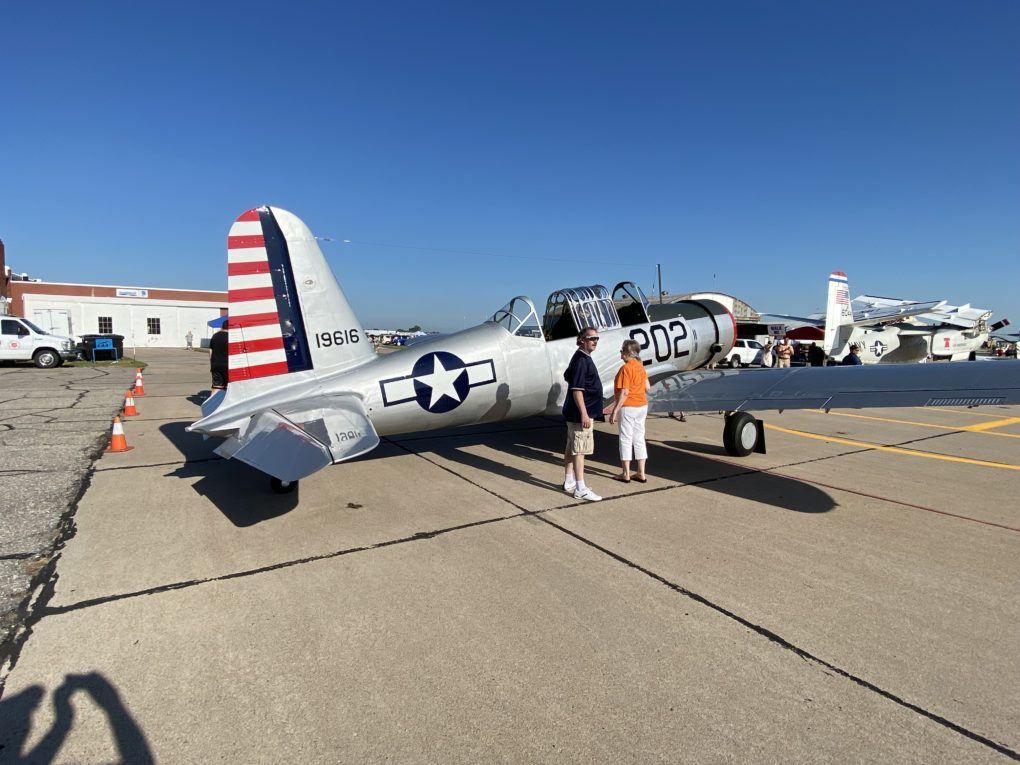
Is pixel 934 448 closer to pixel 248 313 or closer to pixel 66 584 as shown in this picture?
pixel 248 313

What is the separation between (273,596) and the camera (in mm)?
3314

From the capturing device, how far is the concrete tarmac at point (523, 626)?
7.16 feet

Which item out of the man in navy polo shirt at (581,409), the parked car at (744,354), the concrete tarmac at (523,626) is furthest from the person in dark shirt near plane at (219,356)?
the parked car at (744,354)

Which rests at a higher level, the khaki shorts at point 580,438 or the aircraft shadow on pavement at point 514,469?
the khaki shorts at point 580,438

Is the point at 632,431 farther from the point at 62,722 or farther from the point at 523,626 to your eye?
the point at 62,722

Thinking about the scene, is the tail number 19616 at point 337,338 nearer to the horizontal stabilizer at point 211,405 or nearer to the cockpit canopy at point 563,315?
the horizontal stabilizer at point 211,405

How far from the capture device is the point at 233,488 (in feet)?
18.5

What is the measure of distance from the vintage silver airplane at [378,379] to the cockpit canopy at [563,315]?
0.07 feet

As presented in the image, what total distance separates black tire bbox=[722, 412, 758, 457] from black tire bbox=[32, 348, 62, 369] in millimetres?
26546

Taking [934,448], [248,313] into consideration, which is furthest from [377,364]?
[934,448]

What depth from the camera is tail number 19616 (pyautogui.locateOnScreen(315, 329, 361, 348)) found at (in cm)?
573

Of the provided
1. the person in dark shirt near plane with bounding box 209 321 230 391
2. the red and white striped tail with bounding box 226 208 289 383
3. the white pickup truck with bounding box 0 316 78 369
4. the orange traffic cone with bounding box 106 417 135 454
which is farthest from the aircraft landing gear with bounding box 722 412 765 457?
the white pickup truck with bounding box 0 316 78 369

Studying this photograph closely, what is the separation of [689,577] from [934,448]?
6.91 m

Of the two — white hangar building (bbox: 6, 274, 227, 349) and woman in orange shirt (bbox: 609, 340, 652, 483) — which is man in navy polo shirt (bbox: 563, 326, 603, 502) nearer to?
woman in orange shirt (bbox: 609, 340, 652, 483)
